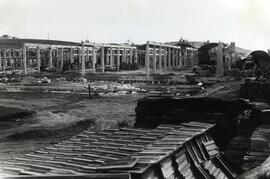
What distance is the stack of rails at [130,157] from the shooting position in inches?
253

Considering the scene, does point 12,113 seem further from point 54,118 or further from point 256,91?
point 256,91

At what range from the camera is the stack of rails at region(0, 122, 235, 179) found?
6.43 m

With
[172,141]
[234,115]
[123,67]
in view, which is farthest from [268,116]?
[123,67]

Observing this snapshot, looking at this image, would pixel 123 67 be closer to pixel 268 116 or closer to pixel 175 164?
pixel 268 116

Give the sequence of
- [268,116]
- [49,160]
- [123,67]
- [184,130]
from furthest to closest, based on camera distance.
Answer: [123,67], [268,116], [184,130], [49,160]

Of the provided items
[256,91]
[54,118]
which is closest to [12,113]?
[54,118]

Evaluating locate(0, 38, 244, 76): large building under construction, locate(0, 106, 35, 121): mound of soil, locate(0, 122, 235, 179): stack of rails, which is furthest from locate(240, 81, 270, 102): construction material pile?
locate(0, 38, 244, 76): large building under construction

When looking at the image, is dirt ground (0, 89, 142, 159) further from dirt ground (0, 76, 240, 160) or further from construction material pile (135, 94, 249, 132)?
construction material pile (135, 94, 249, 132)

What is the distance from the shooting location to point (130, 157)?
7.21 meters

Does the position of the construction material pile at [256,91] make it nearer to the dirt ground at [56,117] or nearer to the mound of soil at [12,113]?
the dirt ground at [56,117]

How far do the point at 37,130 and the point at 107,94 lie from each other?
41.9 ft

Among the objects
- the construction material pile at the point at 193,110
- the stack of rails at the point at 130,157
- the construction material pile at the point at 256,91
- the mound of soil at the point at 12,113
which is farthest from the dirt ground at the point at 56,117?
the stack of rails at the point at 130,157

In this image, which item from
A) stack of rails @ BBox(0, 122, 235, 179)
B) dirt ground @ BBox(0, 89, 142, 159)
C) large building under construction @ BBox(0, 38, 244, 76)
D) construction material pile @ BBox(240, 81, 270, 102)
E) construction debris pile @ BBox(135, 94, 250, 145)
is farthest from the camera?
large building under construction @ BBox(0, 38, 244, 76)

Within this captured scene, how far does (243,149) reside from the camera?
11695 mm
